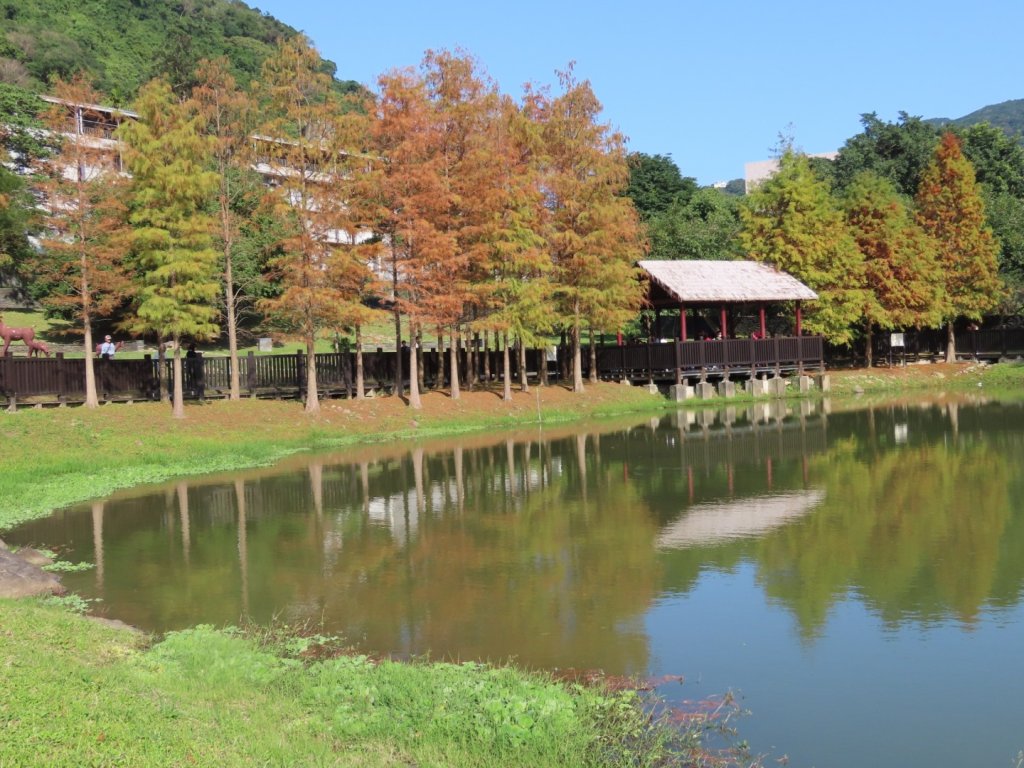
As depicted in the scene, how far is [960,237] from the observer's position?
158 feet

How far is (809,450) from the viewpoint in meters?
23.0

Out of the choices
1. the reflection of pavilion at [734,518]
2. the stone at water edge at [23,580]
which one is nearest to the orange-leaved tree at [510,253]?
the reflection of pavilion at [734,518]

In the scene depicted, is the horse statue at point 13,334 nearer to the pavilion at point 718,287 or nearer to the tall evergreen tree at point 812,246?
the pavilion at point 718,287

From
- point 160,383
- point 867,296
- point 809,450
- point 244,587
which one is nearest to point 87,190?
point 160,383

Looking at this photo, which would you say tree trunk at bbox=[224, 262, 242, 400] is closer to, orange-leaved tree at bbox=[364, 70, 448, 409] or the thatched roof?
orange-leaved tree at bbox=[364, 70, 448, 409]

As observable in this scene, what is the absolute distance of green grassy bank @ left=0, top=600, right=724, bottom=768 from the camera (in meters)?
5.64

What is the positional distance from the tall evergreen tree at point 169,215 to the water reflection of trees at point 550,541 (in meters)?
5.85

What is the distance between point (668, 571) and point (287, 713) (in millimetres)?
6078

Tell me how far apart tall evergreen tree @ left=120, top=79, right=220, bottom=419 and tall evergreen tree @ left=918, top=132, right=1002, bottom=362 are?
36480 millimetres

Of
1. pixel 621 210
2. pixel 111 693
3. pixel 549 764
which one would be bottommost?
pixel 549 764

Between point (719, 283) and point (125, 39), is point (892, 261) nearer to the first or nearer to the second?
point (719, 283)

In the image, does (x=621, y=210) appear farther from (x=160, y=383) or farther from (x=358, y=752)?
(x=358, y=752)

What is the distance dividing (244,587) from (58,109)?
16.5 m

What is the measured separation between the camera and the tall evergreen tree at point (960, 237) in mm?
47906
